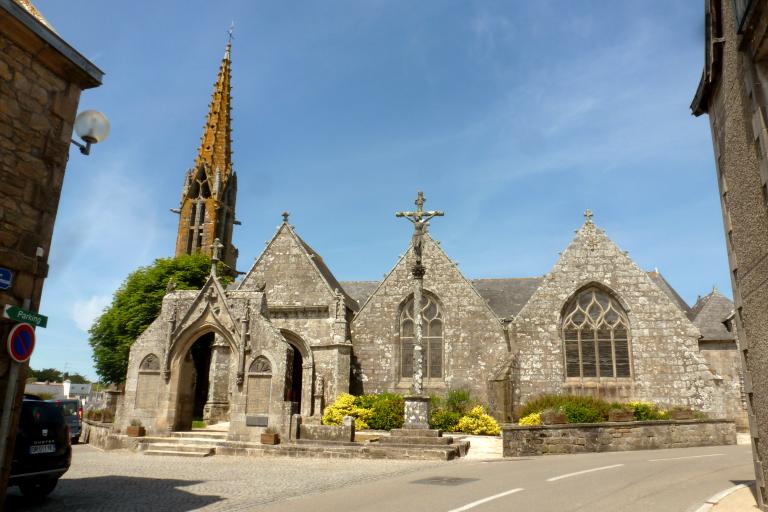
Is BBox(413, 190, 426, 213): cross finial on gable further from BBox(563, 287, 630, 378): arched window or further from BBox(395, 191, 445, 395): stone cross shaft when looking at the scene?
BBox(563, 287, 630, 378): arched window

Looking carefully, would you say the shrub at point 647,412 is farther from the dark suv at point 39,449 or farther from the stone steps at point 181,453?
the dark suv at point 39,449

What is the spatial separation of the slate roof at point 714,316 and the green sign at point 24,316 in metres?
21.9

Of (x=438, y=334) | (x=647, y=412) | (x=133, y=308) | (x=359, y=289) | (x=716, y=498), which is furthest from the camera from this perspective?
(x=359, y=289)

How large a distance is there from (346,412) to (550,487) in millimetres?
11710

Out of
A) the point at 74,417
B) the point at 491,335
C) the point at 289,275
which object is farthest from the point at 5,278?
the point at 491,335

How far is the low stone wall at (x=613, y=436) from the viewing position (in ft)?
47.0

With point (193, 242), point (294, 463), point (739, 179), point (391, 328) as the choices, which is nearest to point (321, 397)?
point (391, 328)

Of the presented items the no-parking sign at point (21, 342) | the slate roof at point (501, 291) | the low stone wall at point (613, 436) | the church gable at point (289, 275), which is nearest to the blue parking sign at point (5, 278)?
the no-parking sign at point (21, 342)

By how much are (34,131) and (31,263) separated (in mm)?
1710

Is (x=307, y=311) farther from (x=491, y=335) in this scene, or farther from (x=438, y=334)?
(x=491, y=335)

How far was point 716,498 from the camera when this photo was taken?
750 centimetres

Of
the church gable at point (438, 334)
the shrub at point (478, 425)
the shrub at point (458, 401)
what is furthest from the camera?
the church gable at point (438, 334)

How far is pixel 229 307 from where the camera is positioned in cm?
1666

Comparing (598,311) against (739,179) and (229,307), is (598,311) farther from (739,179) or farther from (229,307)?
(739,179)
